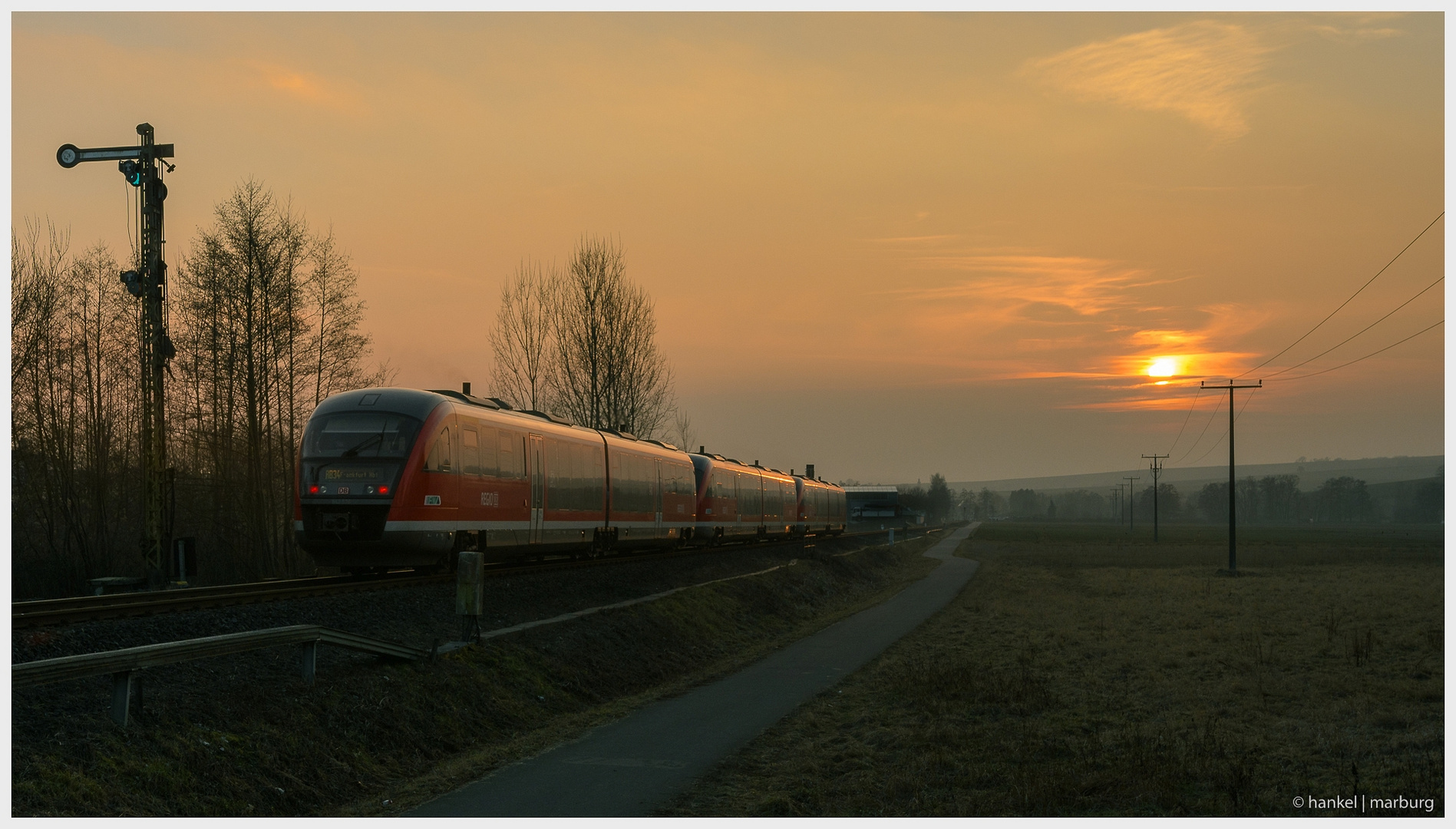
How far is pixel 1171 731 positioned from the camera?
1380cm

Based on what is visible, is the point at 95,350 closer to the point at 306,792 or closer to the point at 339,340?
the point at 339,340

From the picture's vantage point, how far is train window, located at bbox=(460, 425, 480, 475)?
2000 cm

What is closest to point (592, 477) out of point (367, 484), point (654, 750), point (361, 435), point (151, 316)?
point (361, 435)

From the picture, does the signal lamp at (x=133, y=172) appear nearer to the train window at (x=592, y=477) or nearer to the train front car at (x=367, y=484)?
the train front car at (x=367, y=484)

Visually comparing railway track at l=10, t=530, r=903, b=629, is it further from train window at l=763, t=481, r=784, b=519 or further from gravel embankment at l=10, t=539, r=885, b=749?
train window at l=763, t=481, r=784, b=519

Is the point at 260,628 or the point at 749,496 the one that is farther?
the point at 749,496

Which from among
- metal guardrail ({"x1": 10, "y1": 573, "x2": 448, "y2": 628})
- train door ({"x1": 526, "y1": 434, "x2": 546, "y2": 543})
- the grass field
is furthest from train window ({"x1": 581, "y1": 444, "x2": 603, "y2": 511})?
the grass field

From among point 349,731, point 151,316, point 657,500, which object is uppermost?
point 151,316

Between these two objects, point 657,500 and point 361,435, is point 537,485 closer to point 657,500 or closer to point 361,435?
point 361,435

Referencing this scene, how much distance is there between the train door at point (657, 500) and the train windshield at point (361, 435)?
16025 mm

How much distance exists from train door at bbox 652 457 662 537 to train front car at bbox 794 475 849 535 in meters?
29.8

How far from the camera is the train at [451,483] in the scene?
1833cm

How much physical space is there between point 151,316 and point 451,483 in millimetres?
5657

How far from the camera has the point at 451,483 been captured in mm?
19469
